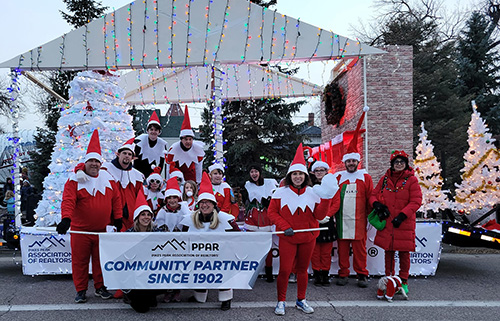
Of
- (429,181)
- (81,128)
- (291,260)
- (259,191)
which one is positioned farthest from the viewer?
(429,181)

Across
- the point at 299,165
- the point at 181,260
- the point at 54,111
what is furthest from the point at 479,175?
the point at 54,111

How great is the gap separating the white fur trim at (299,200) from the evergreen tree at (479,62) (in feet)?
72.9

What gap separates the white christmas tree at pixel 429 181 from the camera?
28.7ft

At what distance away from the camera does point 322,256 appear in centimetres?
561

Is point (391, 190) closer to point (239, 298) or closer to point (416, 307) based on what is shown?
point (416, 307)

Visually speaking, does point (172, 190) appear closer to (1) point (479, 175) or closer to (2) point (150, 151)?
(2) point (150, 151)

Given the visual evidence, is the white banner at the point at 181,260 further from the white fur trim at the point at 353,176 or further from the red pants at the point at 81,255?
the white fur trim at the point at 353,176

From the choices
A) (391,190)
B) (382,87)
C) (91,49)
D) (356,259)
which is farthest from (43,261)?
(382,87)

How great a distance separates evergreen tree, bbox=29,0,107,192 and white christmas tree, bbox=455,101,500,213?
16180mm

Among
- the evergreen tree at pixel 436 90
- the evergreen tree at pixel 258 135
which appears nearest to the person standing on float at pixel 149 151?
the evergreen tree at pixel 258 135

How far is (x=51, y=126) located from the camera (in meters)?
18.5

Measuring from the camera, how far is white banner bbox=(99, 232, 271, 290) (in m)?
4.25

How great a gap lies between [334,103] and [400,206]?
207 inches

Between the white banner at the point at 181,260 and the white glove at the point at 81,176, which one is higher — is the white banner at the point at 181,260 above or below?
below
